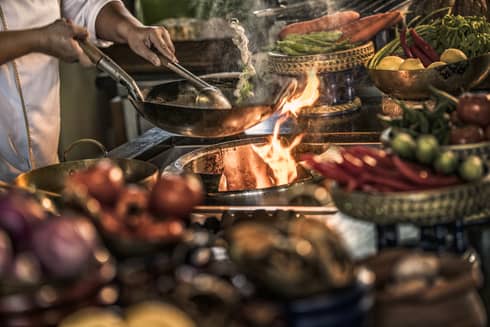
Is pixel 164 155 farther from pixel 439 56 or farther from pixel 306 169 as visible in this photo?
pixel 439 56

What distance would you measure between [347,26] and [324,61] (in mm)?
339

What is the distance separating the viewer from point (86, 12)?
323 centimetres

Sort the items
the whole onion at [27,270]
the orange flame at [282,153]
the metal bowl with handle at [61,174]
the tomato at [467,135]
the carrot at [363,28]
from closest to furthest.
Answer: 1. the whole onion at [27,270]
2. the tomato at [467,135]
3. the metal bowl with handle at [61,174]
4. the orange flame at [282,153]
5. the carrot at [363,28]

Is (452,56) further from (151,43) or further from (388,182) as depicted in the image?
(388,182)

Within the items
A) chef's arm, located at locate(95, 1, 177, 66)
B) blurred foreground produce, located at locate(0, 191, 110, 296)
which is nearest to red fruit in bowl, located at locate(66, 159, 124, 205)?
blurred foreground produce, located at locate(0, 191, 110, 296)

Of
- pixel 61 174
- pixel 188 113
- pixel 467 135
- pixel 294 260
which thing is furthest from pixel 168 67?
pixel 294 260

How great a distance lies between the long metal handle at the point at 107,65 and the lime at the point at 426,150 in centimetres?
94

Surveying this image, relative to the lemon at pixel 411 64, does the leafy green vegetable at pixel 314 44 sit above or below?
above

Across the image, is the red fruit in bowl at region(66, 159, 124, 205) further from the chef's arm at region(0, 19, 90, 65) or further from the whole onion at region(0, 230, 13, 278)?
the chef's arm at region(0, 19, 90, 65)

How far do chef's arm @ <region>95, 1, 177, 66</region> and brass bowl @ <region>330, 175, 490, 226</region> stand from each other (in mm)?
1202

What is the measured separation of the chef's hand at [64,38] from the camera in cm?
233

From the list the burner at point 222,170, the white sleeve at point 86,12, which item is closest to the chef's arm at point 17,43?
the burner at point 222,170

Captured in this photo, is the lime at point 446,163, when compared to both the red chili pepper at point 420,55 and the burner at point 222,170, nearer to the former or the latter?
the burner at point 222,170

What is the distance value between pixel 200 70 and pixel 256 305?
11.8 ft
